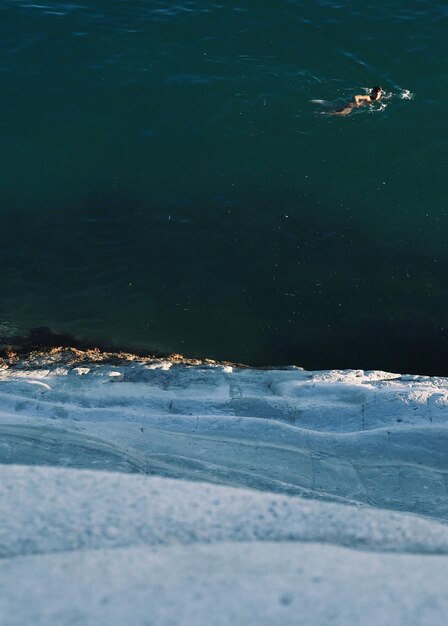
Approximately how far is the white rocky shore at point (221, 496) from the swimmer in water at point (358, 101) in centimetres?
740

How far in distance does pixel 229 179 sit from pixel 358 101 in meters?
3.48

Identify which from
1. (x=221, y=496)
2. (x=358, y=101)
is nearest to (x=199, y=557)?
(x=221, y=496)

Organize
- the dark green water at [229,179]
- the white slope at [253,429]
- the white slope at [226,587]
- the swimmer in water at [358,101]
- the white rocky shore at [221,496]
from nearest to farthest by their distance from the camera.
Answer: the white slope at [226,587] < the white rocky shore at [221,496] < the white slope at [253,429] < the dark green water at [229,179] < the swimmer in water at [358,101]

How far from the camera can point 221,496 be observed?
8867 mm

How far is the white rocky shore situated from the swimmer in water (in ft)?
24.3

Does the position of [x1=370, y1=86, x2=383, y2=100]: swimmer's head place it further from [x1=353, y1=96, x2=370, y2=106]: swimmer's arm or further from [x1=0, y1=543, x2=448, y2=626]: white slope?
[x1=0, y1=543, x2=448, y2=626]: white slope

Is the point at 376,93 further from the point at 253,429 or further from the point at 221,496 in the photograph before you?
the point at 221,496

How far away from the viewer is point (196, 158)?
53.7 feet

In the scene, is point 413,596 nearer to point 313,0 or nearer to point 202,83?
point 202,83

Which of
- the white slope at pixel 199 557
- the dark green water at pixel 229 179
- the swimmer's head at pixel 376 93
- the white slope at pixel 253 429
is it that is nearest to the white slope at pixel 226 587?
the white slope at pixel 199 557

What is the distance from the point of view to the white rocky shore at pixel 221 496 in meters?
7.28

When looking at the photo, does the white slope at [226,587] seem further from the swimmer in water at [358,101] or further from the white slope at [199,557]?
the swimmer in water at [358,101]

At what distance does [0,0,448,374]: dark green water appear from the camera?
542 inches

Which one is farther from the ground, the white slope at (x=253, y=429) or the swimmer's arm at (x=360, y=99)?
the swimmer's arm at (x=360, y=99)
